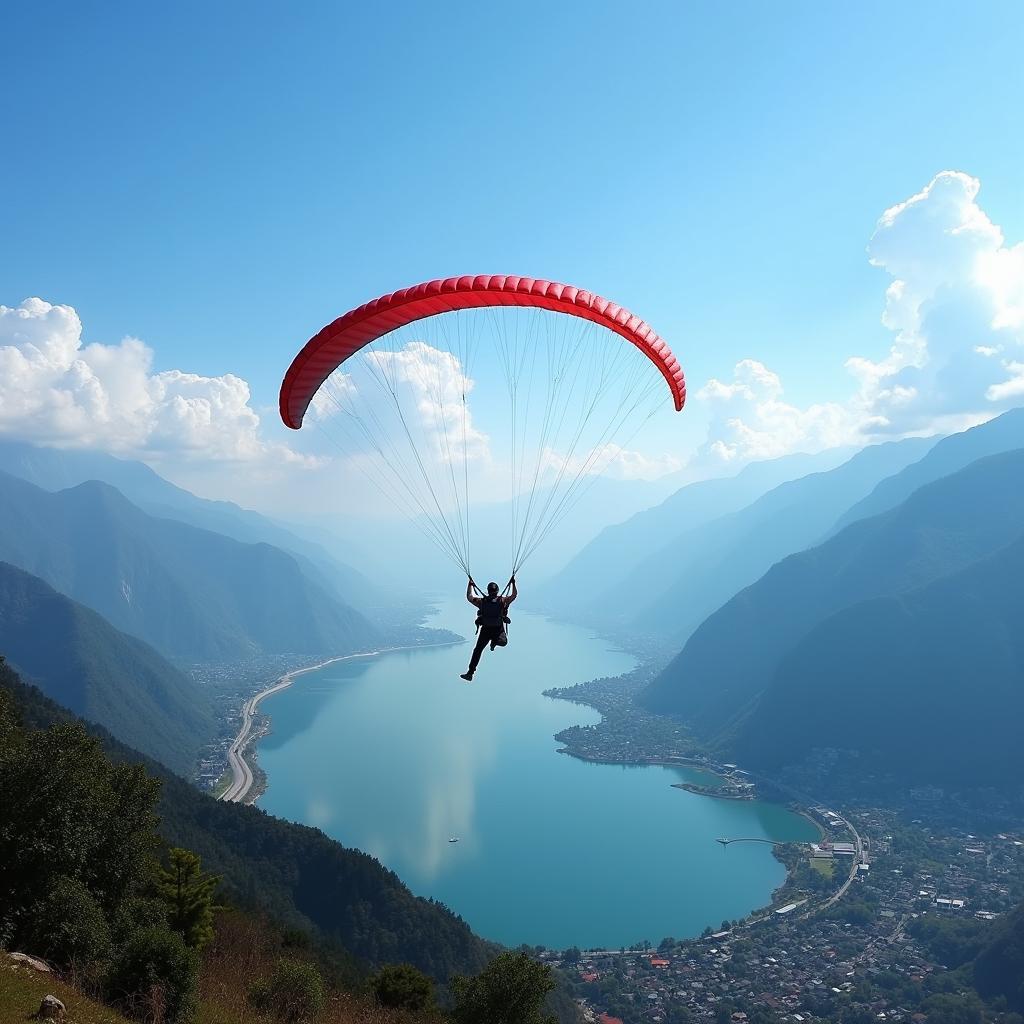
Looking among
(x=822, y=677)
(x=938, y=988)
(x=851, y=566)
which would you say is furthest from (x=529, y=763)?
(x=851, y=566)

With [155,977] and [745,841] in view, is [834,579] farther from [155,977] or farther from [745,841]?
[155,977]

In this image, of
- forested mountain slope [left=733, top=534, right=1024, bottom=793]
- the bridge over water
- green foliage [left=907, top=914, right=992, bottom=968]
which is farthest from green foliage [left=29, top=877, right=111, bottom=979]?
forested mountain slope [left=733, top=534, right=1024, bottom=793]

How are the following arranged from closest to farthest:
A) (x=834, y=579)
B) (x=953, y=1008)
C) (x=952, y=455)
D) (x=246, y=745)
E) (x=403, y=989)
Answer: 1. (x=403, y=989)
2. (x=953, y=1008)
3. (x=246, y=745)
4. (x=834, y=579)
5. (x=952, y=455)

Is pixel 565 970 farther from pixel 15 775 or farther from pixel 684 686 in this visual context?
pixel 684 686

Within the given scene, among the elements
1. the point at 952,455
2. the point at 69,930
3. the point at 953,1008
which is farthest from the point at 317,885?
the point at 952,455

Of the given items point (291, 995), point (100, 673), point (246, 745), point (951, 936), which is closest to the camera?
point (291, 995)
